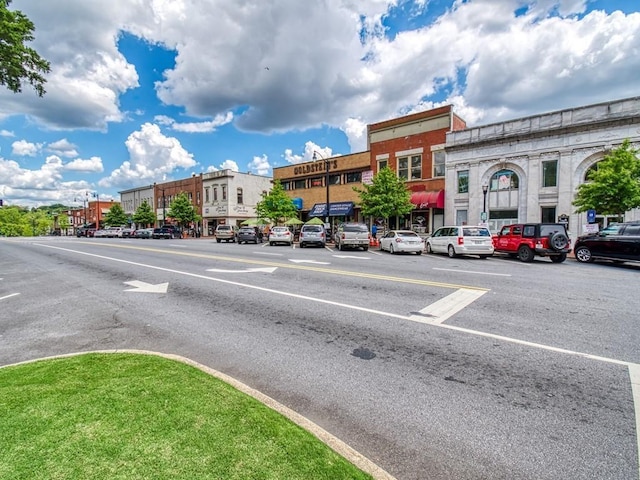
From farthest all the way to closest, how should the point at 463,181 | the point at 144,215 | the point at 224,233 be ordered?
the point at 144,215, the point at 224,233, the point at 463,181

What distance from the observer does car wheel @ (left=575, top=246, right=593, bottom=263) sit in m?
15.4

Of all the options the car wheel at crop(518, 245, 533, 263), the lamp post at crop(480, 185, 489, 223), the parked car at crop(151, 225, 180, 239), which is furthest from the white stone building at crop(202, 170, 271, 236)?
the car wheel at crop(518, 245, 533, 263)

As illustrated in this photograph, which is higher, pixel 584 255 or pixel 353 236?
pixel 353 236

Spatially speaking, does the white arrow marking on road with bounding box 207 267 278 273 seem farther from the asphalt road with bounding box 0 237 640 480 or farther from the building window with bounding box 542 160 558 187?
the building window with bounding box 542 160 558 187

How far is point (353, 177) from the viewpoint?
3456cm

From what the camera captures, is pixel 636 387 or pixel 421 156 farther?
pixel 421 156

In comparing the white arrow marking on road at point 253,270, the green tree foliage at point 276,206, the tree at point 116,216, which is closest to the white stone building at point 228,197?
the green tree foliage at point 276,206

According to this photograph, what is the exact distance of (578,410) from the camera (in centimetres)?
322

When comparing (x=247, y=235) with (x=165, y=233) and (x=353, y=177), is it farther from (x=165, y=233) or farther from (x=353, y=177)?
(x=165, y=233)

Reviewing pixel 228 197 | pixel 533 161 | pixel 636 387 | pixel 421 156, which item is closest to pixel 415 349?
pixel 636 387

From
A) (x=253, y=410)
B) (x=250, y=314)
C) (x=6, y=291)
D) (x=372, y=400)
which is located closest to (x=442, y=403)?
(x=372, y=400)

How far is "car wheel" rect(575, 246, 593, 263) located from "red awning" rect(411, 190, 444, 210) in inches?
494

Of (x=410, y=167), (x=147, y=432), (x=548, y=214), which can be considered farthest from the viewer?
(x=410, y=167)

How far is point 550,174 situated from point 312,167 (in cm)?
2268
